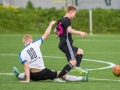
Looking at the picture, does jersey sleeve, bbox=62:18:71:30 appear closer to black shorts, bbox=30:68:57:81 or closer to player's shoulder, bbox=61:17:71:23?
player's shoulder, bbox=61:17:71:23

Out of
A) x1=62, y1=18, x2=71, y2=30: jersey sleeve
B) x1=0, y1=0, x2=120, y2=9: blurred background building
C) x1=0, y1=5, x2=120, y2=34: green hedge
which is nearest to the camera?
x1=62, y1=18, x2=71, y2=30: jersey sleeve

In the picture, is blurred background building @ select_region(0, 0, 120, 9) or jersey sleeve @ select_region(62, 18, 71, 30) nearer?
jersey sleeve @ select_region(62, 18, 71, 30)

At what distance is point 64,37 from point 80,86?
4.91 feet

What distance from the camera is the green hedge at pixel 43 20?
30.9 meters

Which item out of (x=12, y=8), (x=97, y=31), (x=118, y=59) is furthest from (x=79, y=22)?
(x=118, y=59)

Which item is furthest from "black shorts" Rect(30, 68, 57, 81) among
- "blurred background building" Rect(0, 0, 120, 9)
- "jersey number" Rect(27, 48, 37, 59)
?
"blurred background building" Rect(0, 0, 120, 9)

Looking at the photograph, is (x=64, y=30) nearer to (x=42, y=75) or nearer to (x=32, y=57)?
(x=32, y=57)

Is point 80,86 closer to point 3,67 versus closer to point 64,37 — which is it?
point 64,37

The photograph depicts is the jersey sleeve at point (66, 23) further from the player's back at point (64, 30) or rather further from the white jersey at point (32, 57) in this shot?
the white jersey at point (32, 57)

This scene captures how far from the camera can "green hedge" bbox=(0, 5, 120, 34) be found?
101 ft

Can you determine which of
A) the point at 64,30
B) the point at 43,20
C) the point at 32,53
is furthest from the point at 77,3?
the point at 32,53

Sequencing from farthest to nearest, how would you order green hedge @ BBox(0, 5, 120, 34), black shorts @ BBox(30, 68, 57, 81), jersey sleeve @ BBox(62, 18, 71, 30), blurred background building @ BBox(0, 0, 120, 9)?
blurred background building @ BBox(0, 0, 120, 9)
green hedge @ BBox(0, 5, 120, 34)
jersey sleeve @ BBox(62, 18, 71, 30)
black shorts @ BBox(30, 68, 57, 81)

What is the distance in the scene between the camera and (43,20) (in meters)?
31.8

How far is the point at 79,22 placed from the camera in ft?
104
